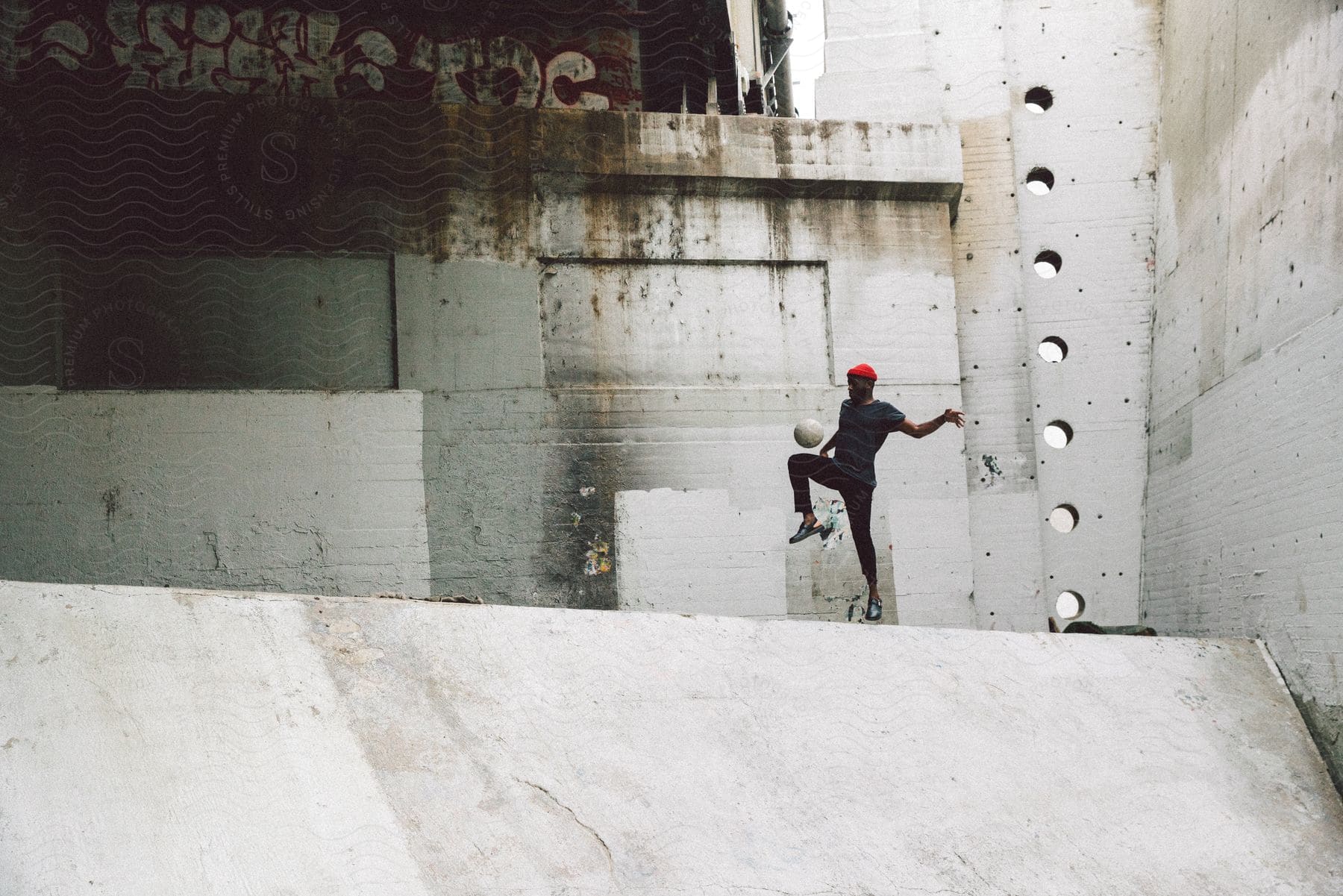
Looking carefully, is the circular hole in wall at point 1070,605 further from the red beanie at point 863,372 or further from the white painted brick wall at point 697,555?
the red beanie at point 863,372

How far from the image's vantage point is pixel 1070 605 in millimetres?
11773

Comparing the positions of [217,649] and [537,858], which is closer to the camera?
[537,858]

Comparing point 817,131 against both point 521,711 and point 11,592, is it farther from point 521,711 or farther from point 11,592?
point 11,592

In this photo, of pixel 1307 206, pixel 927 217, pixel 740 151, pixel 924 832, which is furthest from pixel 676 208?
→ pixel 924 832

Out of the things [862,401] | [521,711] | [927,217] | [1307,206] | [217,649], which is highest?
[927,217]

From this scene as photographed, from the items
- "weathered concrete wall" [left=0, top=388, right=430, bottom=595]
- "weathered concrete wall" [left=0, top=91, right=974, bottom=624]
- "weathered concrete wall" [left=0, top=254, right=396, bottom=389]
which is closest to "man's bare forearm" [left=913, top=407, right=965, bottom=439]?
"weathered concrete wall" [left=0, top=91, right=974, bottom=624]

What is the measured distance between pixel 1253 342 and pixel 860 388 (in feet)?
10.5

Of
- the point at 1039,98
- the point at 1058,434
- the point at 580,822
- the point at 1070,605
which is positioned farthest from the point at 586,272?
the point at 580,822

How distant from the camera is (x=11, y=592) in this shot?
21.1 ft

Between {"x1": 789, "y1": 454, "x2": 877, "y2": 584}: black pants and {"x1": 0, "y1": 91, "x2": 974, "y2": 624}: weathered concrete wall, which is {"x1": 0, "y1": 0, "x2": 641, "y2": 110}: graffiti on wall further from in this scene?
→ {"x1": 789, "y1": 454, "x2": 877, "y2": 584}: black pants

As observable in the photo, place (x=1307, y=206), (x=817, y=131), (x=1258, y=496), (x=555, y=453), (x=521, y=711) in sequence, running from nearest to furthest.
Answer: (x=521, y=711), (x=1307, y=206), (x=1258, y=496), (x=555, y=453), (x=817, y=131)

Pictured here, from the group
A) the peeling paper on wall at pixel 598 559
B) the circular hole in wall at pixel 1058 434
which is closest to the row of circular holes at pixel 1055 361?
the circular hole in wall at pixel 1058 434

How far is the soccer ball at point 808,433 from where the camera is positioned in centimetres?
1042

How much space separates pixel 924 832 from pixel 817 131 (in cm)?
785
